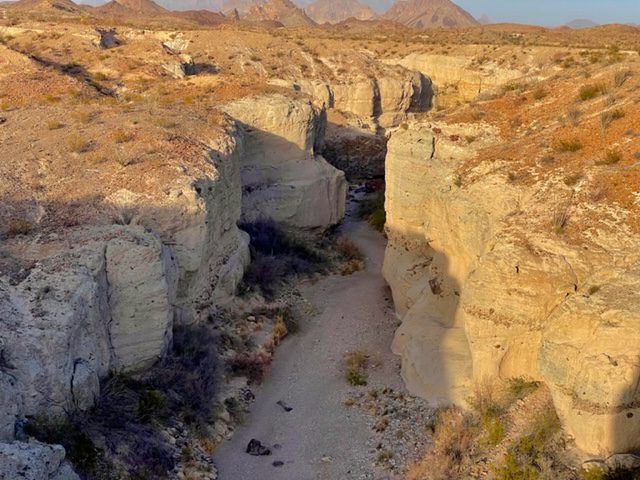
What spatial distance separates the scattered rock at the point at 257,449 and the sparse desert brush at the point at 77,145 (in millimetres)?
9259

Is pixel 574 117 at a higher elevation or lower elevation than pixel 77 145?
higher

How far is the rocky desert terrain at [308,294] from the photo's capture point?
10258mm

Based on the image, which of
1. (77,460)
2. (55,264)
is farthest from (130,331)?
(77,460)

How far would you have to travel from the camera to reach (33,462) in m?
7.72

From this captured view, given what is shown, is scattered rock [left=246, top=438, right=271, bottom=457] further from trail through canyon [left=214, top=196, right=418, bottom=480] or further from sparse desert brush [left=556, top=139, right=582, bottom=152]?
sparse desert brush [left=556, top=139, right=582, bottom=152]

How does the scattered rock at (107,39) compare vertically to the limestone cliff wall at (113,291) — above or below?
above

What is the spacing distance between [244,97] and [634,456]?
17983mm

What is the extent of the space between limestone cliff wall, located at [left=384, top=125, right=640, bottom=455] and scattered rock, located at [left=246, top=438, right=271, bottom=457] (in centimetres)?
386

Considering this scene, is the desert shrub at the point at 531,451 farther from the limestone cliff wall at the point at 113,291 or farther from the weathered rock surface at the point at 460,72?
the weathered rock surface at the point at 460,72

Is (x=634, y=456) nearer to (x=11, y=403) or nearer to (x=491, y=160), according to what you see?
(x=491, y=160)

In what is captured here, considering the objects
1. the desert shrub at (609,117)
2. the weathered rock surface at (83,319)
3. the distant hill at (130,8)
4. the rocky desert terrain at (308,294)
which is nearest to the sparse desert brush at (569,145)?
the rocky desert terrain at (308,294)

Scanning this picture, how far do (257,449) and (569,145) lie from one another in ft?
32.8

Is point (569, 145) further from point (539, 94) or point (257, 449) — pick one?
point (257, 449)

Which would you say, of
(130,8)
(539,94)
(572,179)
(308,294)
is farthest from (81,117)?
(130,8)
